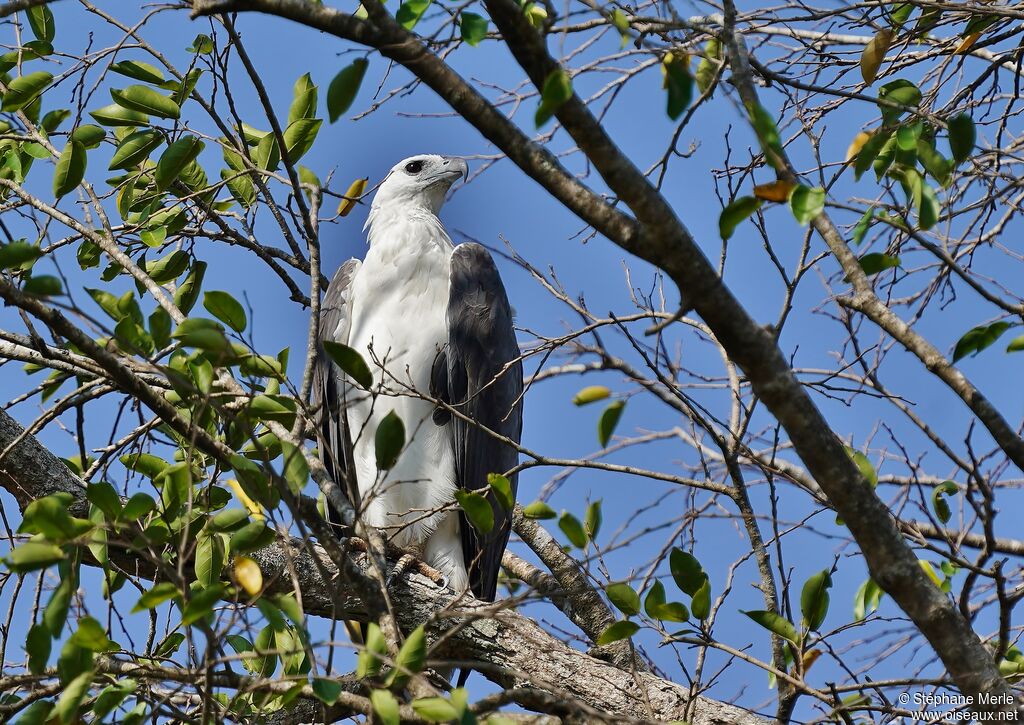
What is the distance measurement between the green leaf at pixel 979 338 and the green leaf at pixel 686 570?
96 centimetres

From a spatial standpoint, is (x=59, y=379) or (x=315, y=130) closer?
(x=315, y=130)

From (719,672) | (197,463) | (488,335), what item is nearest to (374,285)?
(488,335)

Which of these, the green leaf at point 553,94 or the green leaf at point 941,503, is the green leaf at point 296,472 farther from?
the green leaf at point 941,503

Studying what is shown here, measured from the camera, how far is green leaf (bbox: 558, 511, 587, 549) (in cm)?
249

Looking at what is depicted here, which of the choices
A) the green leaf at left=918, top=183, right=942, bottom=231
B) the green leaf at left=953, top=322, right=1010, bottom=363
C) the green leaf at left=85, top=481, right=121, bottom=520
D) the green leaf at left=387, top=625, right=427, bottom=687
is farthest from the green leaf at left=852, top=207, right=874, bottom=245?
the green leaf at left=85, top=481, right=121, bottom=520

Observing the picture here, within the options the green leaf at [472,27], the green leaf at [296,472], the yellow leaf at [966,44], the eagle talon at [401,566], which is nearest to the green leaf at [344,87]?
the green leaf at [472,27]

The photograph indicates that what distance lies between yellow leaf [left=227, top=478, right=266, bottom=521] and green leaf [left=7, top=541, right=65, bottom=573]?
0.98 meters

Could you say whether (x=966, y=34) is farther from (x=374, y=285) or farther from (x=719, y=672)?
(x=374, y=285)

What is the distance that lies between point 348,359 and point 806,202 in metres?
1.07

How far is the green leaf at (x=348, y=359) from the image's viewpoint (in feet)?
7.83

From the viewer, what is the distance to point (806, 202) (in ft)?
6.89

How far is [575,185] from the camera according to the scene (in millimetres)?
2287

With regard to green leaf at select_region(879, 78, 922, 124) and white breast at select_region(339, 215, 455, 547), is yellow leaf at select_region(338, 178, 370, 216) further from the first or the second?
green leaf at select_region(879, 78, 922, 124)

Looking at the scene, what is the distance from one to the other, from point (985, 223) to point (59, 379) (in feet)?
11.7
